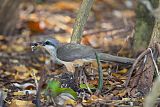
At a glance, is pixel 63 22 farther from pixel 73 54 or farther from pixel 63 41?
pixel 73 54

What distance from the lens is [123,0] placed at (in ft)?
36.7

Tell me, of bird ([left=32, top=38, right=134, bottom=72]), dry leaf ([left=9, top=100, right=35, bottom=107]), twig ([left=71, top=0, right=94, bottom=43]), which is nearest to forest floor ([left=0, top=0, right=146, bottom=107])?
dry leaf ([left=9, top=100, right=35, bottom=107])

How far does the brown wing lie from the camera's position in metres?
5.12

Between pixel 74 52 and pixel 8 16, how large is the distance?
3847 mm

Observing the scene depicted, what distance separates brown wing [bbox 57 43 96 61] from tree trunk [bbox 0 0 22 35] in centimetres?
348

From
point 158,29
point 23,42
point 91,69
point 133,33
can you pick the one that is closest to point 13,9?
point 23,42

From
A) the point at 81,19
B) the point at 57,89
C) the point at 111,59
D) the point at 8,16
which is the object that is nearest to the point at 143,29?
the point at 81,19

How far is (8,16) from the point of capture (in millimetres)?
8773

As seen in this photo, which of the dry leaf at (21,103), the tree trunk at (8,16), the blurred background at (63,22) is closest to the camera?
the dry leaf at (21,103)

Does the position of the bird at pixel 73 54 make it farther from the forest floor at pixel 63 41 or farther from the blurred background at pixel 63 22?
the blurred background at pixel 63 22

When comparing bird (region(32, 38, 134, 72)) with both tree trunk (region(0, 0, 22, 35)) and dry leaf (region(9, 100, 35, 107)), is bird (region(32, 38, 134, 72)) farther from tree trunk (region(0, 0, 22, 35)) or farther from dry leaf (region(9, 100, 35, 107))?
tree trunk (region(0, 0, 22, 35))

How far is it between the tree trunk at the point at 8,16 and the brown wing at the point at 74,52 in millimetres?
3480

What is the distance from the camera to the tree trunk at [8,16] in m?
8.57

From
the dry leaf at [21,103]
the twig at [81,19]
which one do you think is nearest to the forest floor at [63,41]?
the dry leaf at [21,103]
